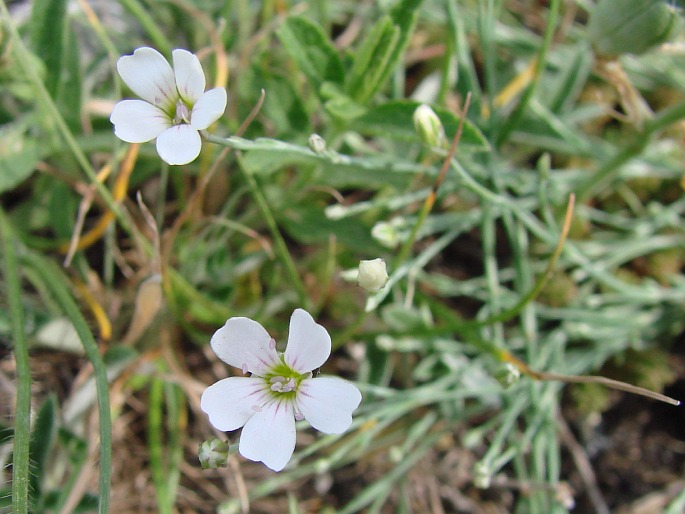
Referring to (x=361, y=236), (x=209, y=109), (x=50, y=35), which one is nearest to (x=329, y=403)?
(x=209, y=109)

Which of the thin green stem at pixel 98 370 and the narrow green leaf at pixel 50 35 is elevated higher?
the narrow green leaf at pixel 50 35

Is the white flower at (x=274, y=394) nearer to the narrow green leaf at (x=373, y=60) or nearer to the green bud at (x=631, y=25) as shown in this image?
the narrow green leaf at (x=373, y=60)

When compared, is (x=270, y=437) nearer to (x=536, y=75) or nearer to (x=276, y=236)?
(x=276, y=236)

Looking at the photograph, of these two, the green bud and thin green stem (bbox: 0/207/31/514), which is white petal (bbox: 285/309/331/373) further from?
the green bud

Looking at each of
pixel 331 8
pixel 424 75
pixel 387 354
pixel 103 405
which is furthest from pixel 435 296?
pixel 103 405

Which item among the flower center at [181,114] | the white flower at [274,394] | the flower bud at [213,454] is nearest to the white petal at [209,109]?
the flower center at [181,114]

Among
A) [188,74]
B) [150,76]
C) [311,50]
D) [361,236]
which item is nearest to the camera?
[188,74]

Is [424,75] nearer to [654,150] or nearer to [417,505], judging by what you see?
[654,150]
